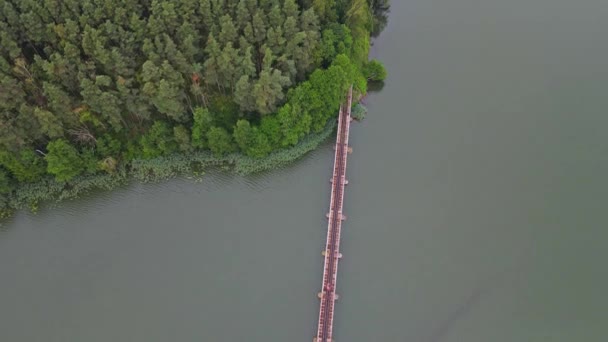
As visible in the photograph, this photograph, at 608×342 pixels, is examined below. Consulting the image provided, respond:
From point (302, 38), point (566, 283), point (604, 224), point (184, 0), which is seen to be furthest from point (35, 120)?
point (604, 224)

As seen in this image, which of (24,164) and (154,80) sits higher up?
(154,80)

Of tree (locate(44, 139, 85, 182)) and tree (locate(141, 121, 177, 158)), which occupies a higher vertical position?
tree (locate(141, 121, 177, 158))

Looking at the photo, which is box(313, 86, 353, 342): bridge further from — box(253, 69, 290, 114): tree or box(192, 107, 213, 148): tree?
box(192, 107, 213, 148): tree

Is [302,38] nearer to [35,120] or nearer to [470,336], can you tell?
[35,120]

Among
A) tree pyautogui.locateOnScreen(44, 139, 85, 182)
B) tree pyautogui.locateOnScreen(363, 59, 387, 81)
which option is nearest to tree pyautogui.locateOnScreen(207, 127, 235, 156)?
tree pyautogui.locateOnScreen(44, 139, 85, 182)

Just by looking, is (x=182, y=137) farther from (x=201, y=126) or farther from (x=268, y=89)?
(x=268, y=89)

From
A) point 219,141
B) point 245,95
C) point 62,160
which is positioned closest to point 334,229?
point 219,141
